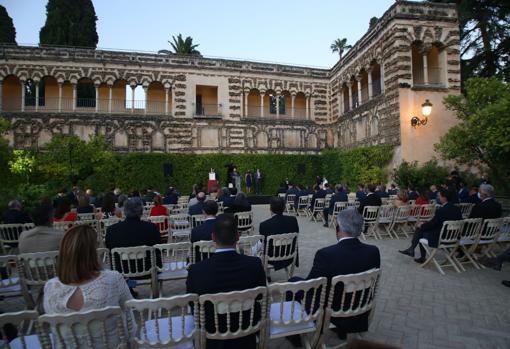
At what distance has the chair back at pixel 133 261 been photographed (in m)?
4.85

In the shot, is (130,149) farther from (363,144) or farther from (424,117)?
(424,117)

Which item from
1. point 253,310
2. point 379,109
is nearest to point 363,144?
point 379,109

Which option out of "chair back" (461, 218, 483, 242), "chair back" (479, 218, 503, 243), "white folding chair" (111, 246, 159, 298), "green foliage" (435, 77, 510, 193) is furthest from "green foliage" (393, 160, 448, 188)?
"white folding chair" (111, 246, 159, 298)

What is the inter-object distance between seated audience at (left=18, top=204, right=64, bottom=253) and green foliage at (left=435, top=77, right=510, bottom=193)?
13.3 meters

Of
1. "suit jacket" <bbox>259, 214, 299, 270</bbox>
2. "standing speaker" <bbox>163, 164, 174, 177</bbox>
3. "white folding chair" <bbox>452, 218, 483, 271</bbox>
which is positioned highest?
"standing speaker" <bbox>163, 164, 174, 177</bbox>

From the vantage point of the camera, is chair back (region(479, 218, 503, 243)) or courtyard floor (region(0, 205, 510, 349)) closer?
courtyard floor (region(0, 205, 510, 349))

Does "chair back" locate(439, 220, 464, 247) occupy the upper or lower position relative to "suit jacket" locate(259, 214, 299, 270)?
lower

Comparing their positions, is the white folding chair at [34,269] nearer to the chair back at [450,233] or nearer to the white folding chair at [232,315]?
the white folding chair at [232,315]

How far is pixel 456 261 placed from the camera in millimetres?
7438

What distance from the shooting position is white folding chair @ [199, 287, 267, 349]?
286cm

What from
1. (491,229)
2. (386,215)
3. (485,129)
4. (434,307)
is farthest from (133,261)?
(485,129)

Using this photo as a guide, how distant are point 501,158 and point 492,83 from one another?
3185 mm

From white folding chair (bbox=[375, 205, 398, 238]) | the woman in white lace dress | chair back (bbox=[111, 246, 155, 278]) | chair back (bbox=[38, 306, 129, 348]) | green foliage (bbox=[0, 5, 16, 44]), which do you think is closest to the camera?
chair back (bbox=[38, 306, 129, 348])

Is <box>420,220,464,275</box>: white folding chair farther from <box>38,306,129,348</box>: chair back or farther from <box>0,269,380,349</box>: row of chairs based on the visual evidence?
<box>38,306,129,348</box>: chair back
